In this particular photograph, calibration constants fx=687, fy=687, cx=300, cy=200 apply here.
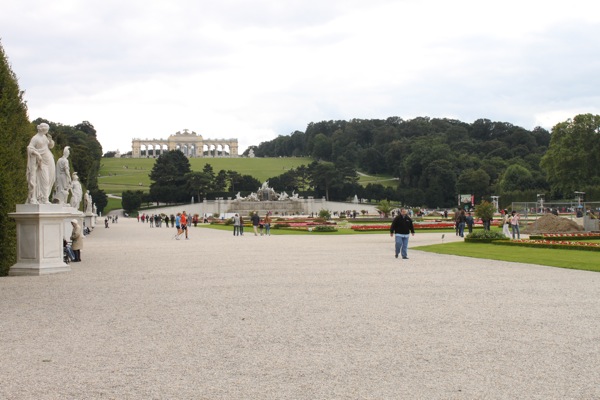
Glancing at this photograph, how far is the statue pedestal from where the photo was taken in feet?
45.4

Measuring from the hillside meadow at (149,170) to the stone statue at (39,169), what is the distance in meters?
92.5

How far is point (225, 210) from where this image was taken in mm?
90812

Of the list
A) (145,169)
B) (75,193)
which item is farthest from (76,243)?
(145,169)

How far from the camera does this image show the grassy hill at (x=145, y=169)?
113 metres

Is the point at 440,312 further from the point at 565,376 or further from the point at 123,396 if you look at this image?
the point at 123,396

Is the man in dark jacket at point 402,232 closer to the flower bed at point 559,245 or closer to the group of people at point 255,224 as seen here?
the flower bed at point 559,245

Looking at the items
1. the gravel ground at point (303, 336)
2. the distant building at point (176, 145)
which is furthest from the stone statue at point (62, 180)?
the distant building at point (176, 145)

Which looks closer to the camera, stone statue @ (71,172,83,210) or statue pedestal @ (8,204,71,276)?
statue pedestal @ (8,204,71,276)

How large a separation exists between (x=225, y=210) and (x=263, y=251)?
71.2 m

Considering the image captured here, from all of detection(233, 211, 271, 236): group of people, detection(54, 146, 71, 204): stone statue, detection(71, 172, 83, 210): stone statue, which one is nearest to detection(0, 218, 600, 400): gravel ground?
detection(54, 146, 71, 204): stone statue

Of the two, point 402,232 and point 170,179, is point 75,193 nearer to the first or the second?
point 402,232

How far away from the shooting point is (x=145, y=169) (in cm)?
13312

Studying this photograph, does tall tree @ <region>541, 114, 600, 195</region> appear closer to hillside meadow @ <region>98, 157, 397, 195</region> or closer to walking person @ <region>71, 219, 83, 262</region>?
hillside meadow @ <region>98, 157, 397, 195</region>

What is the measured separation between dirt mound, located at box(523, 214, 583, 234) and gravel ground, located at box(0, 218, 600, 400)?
16253 millimetres
